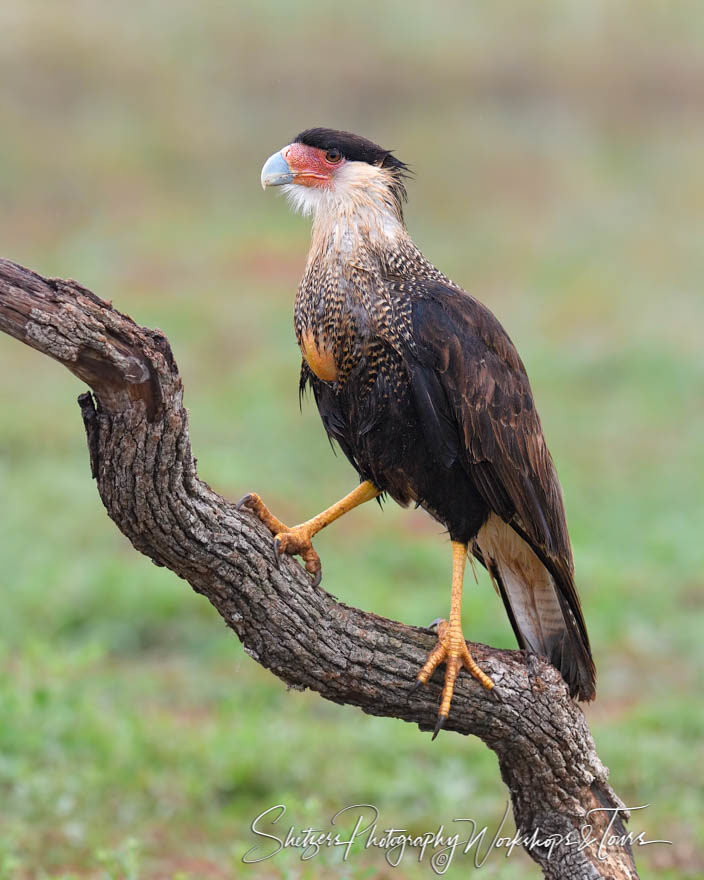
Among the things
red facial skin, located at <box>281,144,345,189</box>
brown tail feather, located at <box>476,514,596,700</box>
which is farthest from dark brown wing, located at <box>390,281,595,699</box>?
red facial skin, located at <box>281,144,345,189</box>

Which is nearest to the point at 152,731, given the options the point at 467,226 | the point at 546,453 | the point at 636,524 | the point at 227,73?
the point at 546,453

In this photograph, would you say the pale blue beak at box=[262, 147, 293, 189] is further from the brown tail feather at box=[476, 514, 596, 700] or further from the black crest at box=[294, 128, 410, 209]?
the brown tail feather at box=[476, 514, 596, 700]

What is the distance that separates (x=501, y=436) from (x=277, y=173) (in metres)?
1.02

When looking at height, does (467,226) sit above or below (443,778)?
above

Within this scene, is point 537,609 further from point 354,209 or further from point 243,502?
point 354,209

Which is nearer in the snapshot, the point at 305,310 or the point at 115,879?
the point at 305,310

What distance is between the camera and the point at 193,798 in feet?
16.0

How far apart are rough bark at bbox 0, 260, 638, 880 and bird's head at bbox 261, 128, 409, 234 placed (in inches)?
Answer: 42.0

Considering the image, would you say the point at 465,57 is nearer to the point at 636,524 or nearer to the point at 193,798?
the point at 636,524

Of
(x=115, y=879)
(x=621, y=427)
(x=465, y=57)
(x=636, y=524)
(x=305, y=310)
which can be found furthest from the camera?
(x=465, y=57)

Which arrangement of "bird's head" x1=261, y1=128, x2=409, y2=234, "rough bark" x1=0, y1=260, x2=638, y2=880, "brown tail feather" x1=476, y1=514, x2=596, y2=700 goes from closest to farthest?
"rough bark" x1=0, y1=260, x2=638, y2=880 → "bird's head" x1=261, y1=128, x2=409, y2=234 → "brown tail feather" x1=476, y1=514, x2=596, y2=700

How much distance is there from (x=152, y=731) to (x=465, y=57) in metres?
18.0

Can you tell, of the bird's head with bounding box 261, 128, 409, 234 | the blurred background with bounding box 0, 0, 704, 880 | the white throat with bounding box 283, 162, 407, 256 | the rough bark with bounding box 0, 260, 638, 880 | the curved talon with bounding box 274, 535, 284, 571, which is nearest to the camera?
the rough bark with bounding box 0, 260, 638, 880

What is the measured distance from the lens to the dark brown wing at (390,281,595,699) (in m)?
3.19
